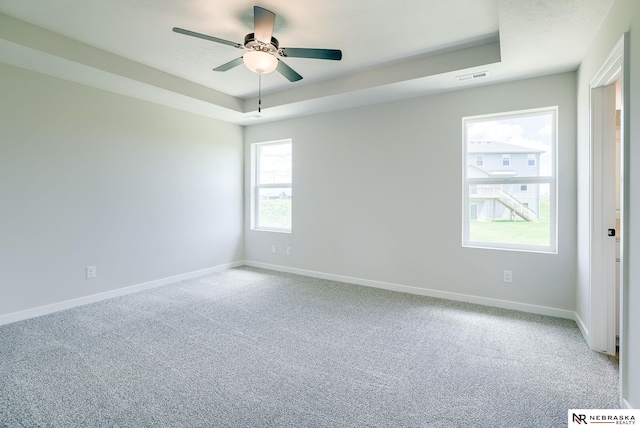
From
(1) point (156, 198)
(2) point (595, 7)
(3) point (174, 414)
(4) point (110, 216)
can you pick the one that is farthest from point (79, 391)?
(2) point (595, 7)

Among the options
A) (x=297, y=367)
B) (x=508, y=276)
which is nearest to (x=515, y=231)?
(x=508, y=276)

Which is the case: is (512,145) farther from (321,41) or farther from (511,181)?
(321,41)

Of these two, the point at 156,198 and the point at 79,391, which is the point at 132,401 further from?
the point at 156,198

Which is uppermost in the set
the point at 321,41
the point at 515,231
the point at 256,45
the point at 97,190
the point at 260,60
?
the point at 321,41

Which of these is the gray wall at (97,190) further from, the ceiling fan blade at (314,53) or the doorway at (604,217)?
the doorway at (604,217)

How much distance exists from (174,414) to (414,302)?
2693 millimetres

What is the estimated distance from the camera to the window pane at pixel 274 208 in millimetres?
5203

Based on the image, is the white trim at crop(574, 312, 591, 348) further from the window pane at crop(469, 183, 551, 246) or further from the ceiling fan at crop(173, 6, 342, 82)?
the ceiling fan at crop(173, 6, 342, 82)

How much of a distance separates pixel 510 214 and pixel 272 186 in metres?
3.52

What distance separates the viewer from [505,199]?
3.52 m

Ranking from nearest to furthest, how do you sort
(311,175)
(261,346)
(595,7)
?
(595,7)
(261,346)
(311,175)

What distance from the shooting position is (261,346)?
8.38ft

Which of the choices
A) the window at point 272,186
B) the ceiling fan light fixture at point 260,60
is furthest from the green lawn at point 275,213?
the ceiling fan light fixture at point 260,60

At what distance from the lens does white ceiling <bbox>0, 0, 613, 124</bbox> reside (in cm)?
235
